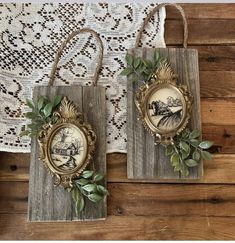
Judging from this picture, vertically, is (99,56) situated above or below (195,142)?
above

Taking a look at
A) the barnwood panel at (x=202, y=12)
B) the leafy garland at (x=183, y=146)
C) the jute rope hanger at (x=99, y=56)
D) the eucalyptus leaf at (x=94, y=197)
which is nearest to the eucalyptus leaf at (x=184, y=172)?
the leafy garland at (x=183, y=146)

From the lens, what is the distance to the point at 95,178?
1.06 meters

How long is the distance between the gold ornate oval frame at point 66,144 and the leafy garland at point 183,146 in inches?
7.0

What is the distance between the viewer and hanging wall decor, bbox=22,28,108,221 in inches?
41.6

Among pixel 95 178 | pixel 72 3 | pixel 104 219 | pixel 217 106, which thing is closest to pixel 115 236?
pixel 104 219

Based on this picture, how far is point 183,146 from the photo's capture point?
1075 millimetres

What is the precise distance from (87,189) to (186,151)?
26cm

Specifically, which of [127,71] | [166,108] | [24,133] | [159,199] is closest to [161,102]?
[166,108]

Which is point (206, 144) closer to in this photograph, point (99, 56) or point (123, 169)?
point (123, 169)

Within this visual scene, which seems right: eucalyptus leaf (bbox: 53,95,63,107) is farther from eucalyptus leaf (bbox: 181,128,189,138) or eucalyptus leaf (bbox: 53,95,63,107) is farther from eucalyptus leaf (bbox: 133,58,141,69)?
eucalyptus leaf (bbox: 181,128,189,138)

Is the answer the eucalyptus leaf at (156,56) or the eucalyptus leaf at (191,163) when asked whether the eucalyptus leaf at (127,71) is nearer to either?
the eucalyptus leaf at (156,56)

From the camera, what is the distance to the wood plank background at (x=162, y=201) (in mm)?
1076

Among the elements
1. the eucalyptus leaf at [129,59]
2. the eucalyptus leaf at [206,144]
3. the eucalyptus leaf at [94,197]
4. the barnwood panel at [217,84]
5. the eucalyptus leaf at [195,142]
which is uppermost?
the eucalyptus leaf at [129,59]

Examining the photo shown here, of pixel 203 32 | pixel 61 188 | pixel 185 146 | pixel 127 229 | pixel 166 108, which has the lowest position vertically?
pixel 127 229
